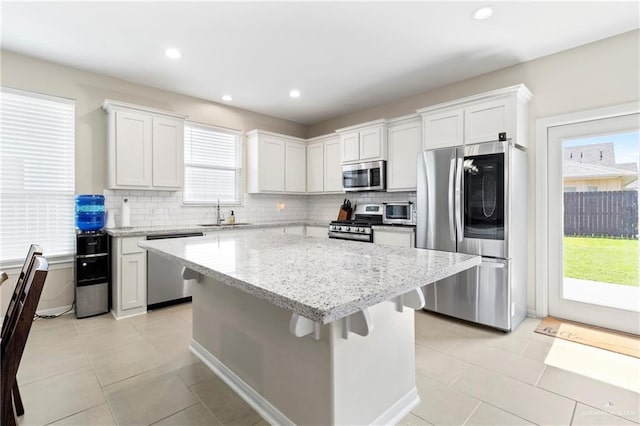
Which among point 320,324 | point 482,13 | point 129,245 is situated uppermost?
point 482,13

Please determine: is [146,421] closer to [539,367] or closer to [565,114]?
[539,367]

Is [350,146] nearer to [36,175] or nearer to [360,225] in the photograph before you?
[360,225]

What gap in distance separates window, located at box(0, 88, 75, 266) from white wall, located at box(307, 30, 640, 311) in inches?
190

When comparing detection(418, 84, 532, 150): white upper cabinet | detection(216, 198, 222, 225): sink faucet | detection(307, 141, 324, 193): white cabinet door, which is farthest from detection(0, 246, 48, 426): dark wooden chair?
detection(307, 141, 324, 193): white cabinet door

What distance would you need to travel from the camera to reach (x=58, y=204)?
Result: 355 centimetres

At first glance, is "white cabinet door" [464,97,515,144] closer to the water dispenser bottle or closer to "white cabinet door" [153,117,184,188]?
"white cabinet door" [153,117,184,188]

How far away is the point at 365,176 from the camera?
4.54 metres

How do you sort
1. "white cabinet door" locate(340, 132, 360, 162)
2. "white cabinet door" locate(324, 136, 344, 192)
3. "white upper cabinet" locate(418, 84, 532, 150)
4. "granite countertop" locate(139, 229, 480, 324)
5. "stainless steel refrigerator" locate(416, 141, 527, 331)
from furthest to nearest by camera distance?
"white cabinet door" locate(324, 136, 344, 192)
"white cabinet door" locate(340, 132, 360, 162)
"white upper cabinet" locate(418, 84, 532, 150)
"stainless steel refrigerator" locate(416, 141, 527, 331)
"granite countertop" locate(139, 229, 480, 324)

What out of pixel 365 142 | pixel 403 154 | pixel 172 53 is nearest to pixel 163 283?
pixel 172 53

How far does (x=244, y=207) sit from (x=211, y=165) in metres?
0.84

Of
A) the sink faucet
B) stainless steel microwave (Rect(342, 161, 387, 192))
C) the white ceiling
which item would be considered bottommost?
the sink faucet

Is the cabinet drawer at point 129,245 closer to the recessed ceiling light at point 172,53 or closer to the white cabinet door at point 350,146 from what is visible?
the recessed ceiling light at point 172,53

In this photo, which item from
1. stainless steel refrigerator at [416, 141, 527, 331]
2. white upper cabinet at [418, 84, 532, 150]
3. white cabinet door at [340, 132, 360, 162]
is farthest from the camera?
white cabinet door at [340, 132, 360, 162]

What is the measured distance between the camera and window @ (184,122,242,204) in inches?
179
